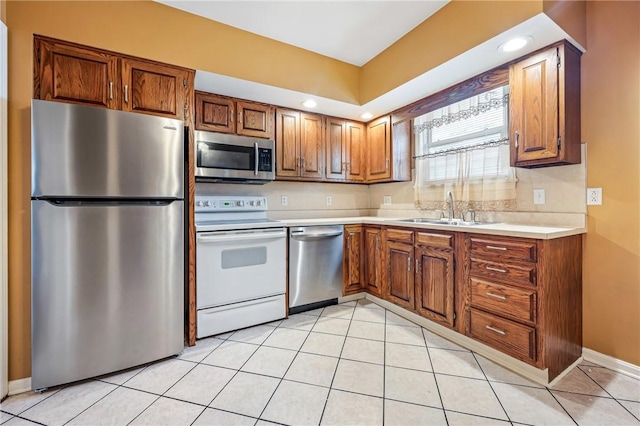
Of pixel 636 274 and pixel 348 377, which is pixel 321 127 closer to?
pixel 348 377

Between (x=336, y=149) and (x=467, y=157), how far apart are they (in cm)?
140

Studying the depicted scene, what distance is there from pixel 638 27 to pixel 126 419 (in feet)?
→ 12.0

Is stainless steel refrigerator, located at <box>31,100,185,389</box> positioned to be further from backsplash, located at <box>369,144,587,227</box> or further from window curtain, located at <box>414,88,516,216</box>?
backsplash, located at <box>369,144,587,227</box>

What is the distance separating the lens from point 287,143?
2.95 meters

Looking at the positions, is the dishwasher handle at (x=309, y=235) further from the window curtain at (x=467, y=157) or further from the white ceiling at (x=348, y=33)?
the white ceiling at (x=348, y=33)

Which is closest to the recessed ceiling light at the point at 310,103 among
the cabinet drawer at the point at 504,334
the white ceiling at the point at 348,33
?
the white ceiling at the point at 348,33

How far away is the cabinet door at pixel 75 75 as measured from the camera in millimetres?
1672

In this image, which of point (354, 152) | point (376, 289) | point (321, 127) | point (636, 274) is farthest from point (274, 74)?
point (636, 274)

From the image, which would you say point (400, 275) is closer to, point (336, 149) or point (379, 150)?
point (379, 150)

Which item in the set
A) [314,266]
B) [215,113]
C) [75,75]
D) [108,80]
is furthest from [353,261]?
[75,75]

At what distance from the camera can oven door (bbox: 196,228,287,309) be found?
2189mm

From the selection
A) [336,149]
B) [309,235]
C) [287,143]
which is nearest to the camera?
[309,235]

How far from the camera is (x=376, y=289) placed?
2.95 metres

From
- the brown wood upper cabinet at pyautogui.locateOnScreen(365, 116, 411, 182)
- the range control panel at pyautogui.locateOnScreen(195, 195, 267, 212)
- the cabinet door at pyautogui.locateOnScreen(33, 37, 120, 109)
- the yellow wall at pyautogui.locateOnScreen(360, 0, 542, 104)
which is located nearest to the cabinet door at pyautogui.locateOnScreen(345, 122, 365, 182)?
the brown wood upper cabinet at pyautogui.locateOnScreen(365, 116, 411, 182)
